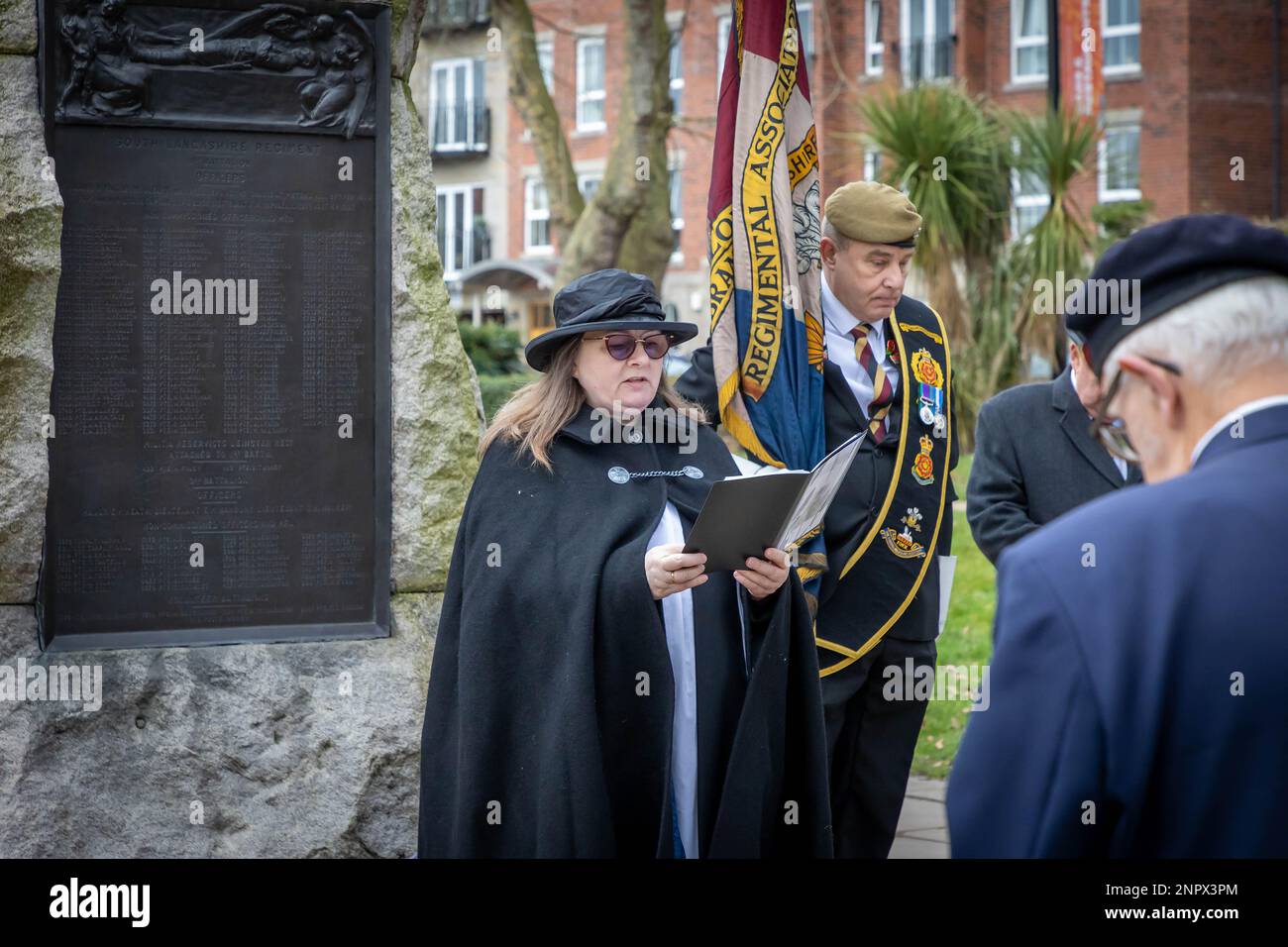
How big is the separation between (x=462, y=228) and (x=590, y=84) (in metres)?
6.64

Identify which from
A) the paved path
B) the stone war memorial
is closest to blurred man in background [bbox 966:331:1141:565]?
the paved path

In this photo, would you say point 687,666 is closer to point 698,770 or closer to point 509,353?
point 698,770

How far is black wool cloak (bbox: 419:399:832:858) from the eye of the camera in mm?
3609

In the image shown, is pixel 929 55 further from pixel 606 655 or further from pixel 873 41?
pixel 606 655

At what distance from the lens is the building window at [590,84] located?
114ft

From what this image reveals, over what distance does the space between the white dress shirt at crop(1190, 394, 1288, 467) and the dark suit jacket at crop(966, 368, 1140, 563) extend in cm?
312

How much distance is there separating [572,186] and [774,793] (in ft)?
40.9

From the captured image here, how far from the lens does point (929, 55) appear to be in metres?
31.6

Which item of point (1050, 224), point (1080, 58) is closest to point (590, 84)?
point (1080, 58)

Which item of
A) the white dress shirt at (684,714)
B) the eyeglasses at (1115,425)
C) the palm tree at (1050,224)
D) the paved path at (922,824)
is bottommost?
the paved path at (922,824)

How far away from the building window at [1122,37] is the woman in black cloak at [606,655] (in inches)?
1128

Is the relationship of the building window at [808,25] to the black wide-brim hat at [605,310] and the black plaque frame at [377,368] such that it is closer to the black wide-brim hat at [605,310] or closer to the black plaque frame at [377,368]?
the black plaque frame at [377,368]

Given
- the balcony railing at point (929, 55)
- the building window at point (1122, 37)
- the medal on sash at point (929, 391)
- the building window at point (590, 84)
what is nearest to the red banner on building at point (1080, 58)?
the building window at point (1122, 37)

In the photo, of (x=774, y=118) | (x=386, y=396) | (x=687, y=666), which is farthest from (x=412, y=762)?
(x=774, y=118)
